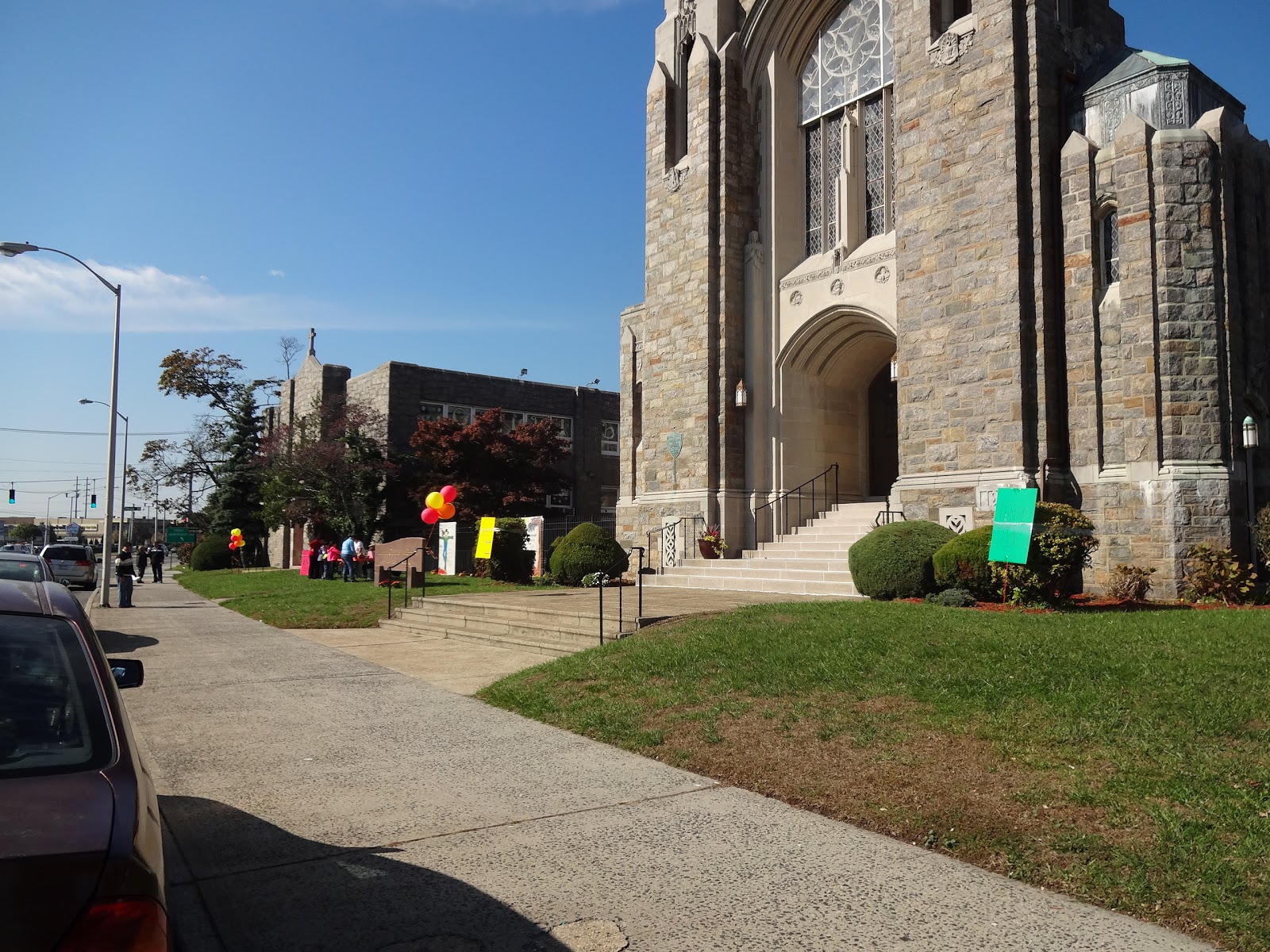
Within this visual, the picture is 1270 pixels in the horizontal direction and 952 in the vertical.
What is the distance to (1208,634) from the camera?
9.30m

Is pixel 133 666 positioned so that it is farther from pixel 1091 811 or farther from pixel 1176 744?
pixel 1176 744

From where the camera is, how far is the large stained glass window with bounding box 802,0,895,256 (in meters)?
20.0

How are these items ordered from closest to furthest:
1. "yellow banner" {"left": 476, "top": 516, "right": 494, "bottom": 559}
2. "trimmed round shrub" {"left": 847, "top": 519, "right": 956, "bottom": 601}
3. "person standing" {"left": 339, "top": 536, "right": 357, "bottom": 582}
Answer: "trimmed round shrub" {"left": 847, "top": 519, "right": 956, "bottom": 601} < "yellow banner" {"left": 476, "top": 516, "right": 494, "bottom": 559} < "person standing" {"left": 339, "top": 536, "right": 357, "bottom": 582}

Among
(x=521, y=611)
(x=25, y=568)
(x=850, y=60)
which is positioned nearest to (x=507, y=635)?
(x=521, y=611)

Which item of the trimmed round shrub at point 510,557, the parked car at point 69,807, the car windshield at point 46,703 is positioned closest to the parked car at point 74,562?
the trimmed round shrub at point 510,557

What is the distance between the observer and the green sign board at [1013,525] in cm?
1216

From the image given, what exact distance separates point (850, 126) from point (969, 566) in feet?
38.1

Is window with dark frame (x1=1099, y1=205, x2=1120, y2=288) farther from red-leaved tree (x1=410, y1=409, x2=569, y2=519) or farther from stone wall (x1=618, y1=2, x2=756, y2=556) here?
red-leaved tree (x1=410, y1=409, x2=569, y2=519)

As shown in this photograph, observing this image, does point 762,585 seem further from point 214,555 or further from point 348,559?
point 214,555

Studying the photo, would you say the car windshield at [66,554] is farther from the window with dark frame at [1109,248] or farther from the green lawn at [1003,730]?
the window with dark frame at [1109,248]

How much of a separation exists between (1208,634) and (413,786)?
307 inches

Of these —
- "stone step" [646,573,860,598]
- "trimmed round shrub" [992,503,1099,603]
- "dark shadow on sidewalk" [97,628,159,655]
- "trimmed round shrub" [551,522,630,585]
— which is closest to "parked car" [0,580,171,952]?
"trimmed round shrub" [992,503,1099,603]

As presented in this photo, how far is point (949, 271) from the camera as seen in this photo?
16922mm

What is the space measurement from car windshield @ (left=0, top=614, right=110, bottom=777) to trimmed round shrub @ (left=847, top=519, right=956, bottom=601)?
12209mm
